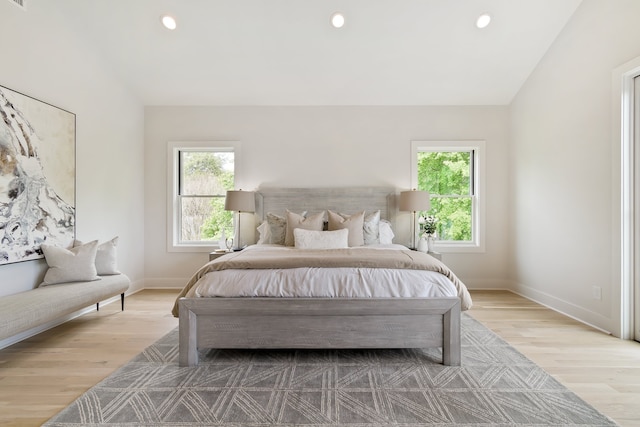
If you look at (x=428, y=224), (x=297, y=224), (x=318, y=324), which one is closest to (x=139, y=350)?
(x=318, y=324)

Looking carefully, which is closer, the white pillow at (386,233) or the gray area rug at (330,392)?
the gray area rug at (330,392)

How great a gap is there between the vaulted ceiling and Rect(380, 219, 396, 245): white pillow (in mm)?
1694

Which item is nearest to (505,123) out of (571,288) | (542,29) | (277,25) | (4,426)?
(542,29)

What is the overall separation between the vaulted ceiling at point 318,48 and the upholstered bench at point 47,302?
2.54 meters

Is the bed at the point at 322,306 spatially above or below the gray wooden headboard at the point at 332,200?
below

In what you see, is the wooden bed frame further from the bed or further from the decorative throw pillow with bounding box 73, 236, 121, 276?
the decorative throw pillow with bounding box 73, 236, 121, 276

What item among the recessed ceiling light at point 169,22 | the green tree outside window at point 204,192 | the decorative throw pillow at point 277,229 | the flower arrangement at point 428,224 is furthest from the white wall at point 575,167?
the recessed ceiling light at point 169,22

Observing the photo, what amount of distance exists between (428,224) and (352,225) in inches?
49.9

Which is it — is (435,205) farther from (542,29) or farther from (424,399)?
(424,399)

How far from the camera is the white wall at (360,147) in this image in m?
4.58

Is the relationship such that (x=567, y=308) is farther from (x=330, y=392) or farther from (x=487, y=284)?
(x=330, y=392)

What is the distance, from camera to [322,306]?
227 cm

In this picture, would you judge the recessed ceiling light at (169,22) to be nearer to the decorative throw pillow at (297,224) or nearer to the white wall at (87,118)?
the white wall at (87,118)

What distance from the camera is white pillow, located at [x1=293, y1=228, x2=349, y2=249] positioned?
140 inches
